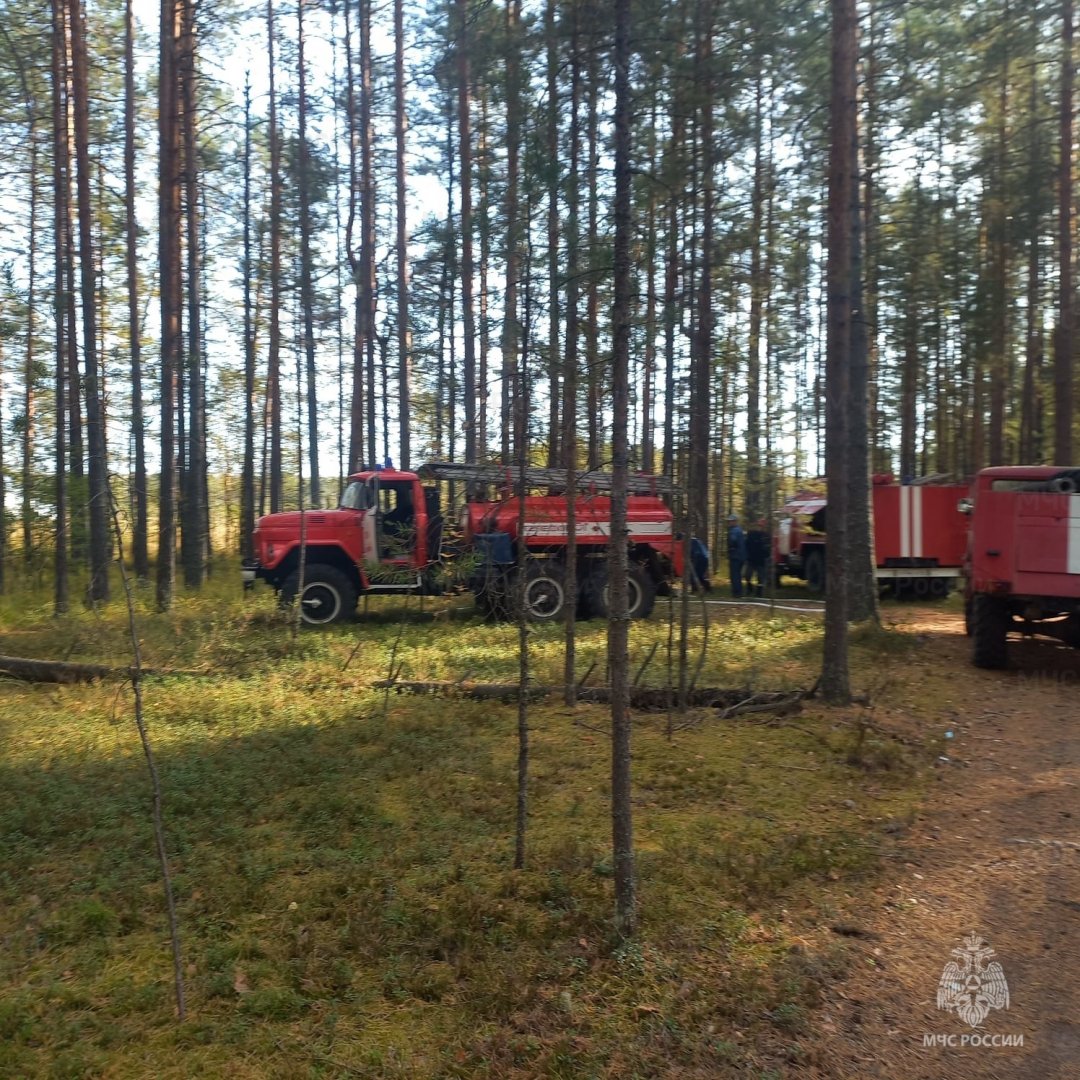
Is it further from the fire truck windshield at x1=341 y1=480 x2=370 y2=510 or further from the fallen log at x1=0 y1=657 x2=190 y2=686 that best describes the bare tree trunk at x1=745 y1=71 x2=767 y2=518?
the fallen log at x1=0 y1=657 x2=190 y2=686

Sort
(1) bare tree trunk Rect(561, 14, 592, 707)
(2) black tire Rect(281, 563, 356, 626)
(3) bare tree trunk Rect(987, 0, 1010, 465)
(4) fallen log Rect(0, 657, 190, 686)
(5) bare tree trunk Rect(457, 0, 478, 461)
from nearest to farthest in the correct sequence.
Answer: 1. (1) bare tree trunk Rect(561, 14, 592, 707)
2. (4) fallen log Rect(0, 657, 190, 686)
3. (5) bare tree trunk Rect(457, 0, 478, 461)
4. (2) black tire Rect(281, 563, 356, 626)
5. (3) bare tree trunk Rect(987, 0, 1010, 465)

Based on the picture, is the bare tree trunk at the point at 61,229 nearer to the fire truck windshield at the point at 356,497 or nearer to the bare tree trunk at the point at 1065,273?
the fire truck windshield at the point at 356,497

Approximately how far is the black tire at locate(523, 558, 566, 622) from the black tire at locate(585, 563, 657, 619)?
63 centimetres

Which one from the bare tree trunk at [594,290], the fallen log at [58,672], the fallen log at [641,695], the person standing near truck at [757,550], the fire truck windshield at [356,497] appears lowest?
the fallen log at [641,695]

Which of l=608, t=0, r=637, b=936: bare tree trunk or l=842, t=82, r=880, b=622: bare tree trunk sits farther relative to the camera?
l=842, t=82, r=880, b=622: bare tree trunk

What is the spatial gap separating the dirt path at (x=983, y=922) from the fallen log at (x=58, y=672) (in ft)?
27.4

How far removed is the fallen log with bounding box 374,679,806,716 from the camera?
885cm

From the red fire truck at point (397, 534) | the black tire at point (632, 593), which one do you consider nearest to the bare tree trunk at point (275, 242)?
the red fire truck at point (397, 534)

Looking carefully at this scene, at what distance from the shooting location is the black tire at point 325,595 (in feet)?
46.3

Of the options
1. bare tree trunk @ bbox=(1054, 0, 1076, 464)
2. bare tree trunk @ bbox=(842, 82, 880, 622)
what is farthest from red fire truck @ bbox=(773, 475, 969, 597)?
bare tree trunk @ bbox=(842, 82, 880, 622)

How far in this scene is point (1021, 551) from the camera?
10.1 meters

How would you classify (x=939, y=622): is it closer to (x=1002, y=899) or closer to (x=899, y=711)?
(x=899, y=711)

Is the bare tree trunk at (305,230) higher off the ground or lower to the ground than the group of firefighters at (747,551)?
higher

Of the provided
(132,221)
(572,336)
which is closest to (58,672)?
(572,336)
